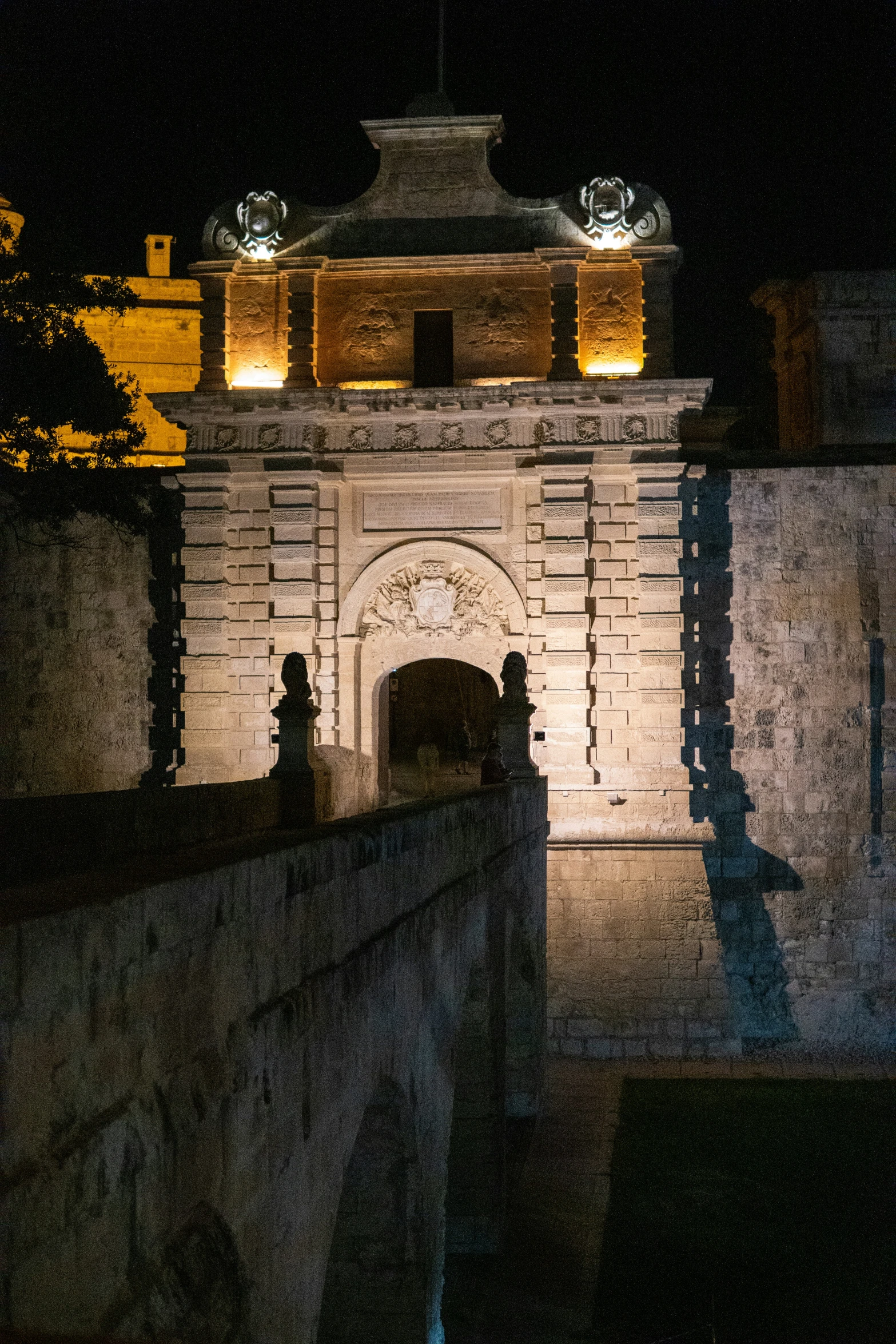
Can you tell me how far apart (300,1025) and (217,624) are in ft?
48.8

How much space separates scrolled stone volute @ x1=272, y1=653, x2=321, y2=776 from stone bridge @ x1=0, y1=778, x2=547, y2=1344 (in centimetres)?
618

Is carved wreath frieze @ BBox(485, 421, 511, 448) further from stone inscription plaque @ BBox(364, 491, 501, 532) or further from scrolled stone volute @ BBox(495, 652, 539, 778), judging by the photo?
scrolled stone volute @ BBox(495, 652, 539, 778)

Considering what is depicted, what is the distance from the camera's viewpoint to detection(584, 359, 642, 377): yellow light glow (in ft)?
63.7

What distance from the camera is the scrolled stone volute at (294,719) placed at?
49.8 ft

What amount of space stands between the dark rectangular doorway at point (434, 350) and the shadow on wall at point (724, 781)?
3.82 meters

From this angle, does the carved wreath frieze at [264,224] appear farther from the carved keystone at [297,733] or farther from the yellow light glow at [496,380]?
the carved keystone at [297,733]

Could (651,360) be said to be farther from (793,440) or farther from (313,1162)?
(313,1162)

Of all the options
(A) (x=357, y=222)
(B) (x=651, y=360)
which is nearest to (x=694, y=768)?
(B) (x=651, y=360)

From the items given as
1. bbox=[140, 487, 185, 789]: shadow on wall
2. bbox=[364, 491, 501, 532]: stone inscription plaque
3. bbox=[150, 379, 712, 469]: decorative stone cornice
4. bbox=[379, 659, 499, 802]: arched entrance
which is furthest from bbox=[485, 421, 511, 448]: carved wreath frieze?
bbox=[379, 659, 499, 802]: arched entrance

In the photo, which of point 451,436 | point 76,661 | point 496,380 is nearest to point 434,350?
point 496,380

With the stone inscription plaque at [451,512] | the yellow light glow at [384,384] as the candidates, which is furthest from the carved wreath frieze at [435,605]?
the yellow light glow at [384,384]

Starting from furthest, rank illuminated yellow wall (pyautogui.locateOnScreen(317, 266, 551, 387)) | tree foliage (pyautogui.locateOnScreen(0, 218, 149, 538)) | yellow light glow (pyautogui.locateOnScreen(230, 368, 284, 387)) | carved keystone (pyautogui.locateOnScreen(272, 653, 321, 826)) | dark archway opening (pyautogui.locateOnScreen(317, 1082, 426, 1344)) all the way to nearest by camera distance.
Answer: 1. yellow light glow (pyautogui.locateOnScreen(230, 368, 284, 387))
2. illuminated yellow wall (pyautogui.locateOnScreen(317, 266, 551, 387))
3. tree foliage (pyautogui.locateOnScreen(0, 218, 149, 538))
4. carved keystone (pyautogui.locateOnScreen(272, 653, 321, 826))
5. dark archway opening (pyautogui.locateOnScreen(317, 1082, 426, 1344))

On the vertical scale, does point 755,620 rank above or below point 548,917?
above

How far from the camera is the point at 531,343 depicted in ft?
64.5
